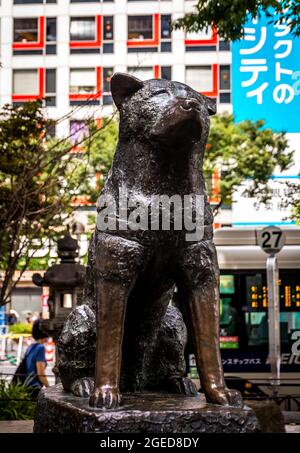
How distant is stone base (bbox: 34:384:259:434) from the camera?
3098 mm

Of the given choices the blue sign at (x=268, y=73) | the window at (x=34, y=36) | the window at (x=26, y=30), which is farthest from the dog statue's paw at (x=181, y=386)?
the window at (x=26, y=30)

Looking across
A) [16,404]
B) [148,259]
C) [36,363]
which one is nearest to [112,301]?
[148,259]

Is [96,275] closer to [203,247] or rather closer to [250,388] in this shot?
[203,247]

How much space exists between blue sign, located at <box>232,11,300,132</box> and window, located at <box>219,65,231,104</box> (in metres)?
19.6

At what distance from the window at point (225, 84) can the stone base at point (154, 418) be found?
33.9m

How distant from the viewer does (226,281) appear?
14.7 metres

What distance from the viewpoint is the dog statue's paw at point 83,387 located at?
3492 mm

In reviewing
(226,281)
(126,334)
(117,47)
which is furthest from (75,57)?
(126,334)

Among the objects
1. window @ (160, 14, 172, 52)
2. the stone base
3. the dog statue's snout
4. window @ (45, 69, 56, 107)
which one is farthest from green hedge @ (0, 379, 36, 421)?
window @ (160, 14, 172, 52)

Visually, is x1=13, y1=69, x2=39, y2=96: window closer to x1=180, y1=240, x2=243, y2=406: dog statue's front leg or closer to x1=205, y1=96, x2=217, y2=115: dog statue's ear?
x1=205, y1=96, x2=217, y2=115: dog statue's ear

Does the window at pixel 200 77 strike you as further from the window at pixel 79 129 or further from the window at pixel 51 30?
the window at pixel 79 129

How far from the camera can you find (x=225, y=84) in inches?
1442

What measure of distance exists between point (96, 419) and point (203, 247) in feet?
3.03

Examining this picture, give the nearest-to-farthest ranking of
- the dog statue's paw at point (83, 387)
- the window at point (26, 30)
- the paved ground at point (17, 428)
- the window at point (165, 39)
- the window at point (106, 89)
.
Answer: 1. the dog statue's paw at point (83, 387)
2. the paved ground at point (17, 428)
3. the window at point (106, 89)
4. the window at point (165, 39)
5. the window at point (26, 30)
